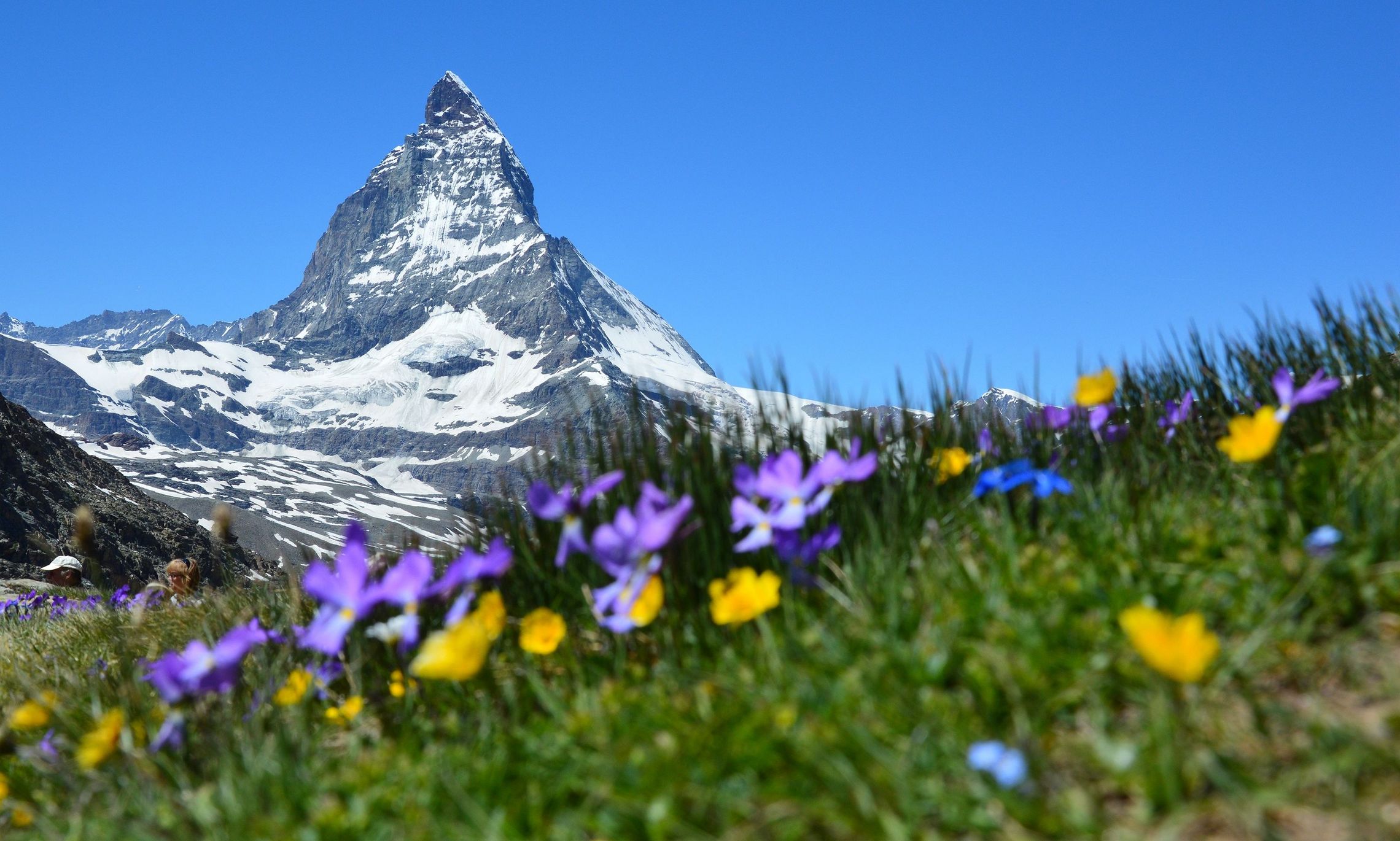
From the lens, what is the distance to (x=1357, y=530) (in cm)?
213

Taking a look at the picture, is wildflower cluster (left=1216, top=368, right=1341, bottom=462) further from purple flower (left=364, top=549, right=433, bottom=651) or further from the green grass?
purple flower (left=364, top=549, right=433, bottom=651)

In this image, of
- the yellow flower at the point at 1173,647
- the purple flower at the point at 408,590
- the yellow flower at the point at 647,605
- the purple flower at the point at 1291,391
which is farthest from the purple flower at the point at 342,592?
the purple flower at the point at 1291,391

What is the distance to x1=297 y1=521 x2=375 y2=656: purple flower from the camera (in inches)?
95.4

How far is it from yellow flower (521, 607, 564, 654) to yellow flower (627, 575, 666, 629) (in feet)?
0.87

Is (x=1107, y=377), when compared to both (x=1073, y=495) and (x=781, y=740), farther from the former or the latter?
(x=781, y=740)

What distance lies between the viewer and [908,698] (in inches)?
74.2

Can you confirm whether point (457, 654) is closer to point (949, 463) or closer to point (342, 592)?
point (342, 592)

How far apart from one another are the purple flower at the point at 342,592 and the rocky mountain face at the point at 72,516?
9774 millimetres

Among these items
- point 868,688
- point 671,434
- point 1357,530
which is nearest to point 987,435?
point 671,434

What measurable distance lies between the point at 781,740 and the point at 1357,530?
1.45 m

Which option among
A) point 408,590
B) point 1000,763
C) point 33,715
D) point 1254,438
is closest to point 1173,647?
point 1000,763

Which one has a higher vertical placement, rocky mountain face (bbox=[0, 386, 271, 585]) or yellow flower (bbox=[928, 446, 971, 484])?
rocky mountain face (bbox=[0, 386, 271, 585])

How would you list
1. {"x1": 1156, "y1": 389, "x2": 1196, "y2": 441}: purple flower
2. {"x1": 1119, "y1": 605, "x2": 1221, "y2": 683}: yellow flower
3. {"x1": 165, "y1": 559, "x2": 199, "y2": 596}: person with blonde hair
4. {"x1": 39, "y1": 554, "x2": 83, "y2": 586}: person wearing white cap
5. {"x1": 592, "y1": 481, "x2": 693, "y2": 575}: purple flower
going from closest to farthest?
1. {"x1": 1119, "y1": 605, "x2": 1221, "y2": 683}: yellow flower
2. {"x1": 592, "y1": 481, "x2": 693, "y2": 575}: purple flower
3. {"x1": 1156, "y1": 389, "x2": 1196, "y2": 441}: purple flower
4. {"x1": 165, "y1": 559, "x2": 199, "y2": 596}: person with blonde hair
5. {"x1": 39, "y1": 554, "x2": 83, "y2": 586}: person wearing white cap

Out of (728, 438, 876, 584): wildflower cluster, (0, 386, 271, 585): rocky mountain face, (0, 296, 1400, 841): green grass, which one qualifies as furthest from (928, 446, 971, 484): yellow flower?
(0, 386, 271, 585): rocky mountain face
